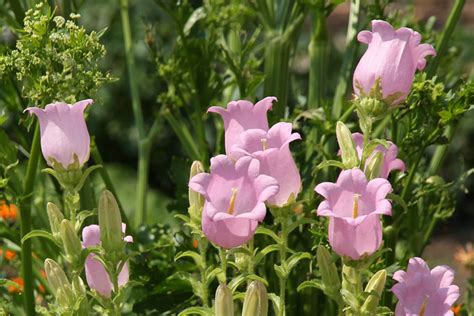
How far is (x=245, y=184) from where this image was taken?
3.63 ft

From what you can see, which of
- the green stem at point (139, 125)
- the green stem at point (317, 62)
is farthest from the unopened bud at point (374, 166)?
the green stem at point (139, 125)

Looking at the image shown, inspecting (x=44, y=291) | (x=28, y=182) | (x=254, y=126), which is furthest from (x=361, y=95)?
(x=44, y=291)

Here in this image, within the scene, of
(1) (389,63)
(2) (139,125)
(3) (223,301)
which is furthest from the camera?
(2) (139,125)

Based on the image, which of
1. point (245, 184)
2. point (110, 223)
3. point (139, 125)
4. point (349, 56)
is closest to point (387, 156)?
point (245, 184)

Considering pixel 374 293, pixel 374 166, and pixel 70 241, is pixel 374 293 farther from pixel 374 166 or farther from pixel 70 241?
pixel 70 241

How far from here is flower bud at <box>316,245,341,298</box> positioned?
1.15 metres

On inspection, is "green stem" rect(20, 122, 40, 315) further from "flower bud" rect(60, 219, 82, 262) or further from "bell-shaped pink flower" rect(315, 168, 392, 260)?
"bell-shaped pink flower" rect(315, 168, 392, 260)

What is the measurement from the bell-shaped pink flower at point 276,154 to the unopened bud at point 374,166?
7cm

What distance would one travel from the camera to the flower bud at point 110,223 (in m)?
1.13

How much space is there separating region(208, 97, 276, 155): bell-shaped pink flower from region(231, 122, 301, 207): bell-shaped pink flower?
3 centimetres

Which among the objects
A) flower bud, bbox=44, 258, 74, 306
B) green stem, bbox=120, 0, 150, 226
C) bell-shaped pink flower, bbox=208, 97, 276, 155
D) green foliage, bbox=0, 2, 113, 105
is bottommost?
green stem, bbox=120, 0, 150, 226

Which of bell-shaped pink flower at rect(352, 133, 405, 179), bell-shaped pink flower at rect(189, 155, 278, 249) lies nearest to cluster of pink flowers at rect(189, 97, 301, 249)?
bell-shaped pink flower at rect(189, 155, 278, 249)

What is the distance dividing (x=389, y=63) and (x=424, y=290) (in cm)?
25

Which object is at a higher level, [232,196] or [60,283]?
[232,196]
